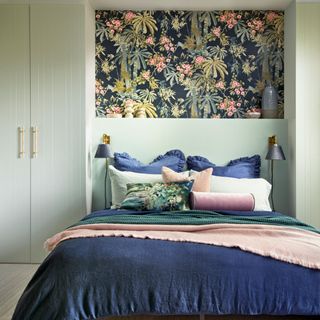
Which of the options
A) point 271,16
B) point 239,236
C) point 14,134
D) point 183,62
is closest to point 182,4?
point 183,62

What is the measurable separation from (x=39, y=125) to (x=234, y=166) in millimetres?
1890

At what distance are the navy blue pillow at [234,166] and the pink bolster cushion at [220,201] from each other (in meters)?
0.65

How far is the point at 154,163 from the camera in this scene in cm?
424

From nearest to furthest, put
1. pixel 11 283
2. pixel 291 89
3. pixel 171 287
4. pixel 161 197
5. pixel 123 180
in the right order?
pixel 171 287 < pixel 161 197 < pixel 11 283 < pixel 123 180 < pixel 291 89

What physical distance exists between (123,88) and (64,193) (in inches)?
49.1

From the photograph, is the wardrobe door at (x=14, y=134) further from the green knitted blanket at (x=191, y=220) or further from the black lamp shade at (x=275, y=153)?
the black lamp shade at (x=275, y=153)

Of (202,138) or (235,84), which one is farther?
(235,84)

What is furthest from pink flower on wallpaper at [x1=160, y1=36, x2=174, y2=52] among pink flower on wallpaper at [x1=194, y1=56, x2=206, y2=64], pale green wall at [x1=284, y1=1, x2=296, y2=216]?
pale green wall at [x1=284, y1=1, x2=296, y2=216]

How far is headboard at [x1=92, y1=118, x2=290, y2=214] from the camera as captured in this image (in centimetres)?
432

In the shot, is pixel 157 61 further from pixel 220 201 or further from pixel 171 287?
pixel 171 287

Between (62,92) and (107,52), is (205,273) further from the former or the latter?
(107,52)

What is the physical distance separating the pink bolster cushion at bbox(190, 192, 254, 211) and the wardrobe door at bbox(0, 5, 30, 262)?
1.69 metres

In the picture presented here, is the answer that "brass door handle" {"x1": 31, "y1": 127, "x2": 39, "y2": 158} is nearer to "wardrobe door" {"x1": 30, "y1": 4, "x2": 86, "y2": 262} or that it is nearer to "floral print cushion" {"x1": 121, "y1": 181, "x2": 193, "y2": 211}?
"wardrobe door" {"x1": 30, "y1": 4, "x2": 86, "y2": 262}

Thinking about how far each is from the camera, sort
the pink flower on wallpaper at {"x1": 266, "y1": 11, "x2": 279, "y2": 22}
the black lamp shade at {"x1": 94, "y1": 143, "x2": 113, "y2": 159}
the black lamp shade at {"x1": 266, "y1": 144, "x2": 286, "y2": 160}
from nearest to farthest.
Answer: the black lamp shade at {"x1": 266, "y1": 144, "x2": 286, "y2": 160}
the black lamp shade at {"x1": 94, "y1": 143, "x2": 113, "y2": 159}
the pink flower on wallpaper at {"x1": 266, "y1": 11, "x2": 279, "y2": 22}
